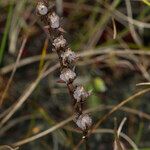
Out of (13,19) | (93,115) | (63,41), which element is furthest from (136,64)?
(63,41)

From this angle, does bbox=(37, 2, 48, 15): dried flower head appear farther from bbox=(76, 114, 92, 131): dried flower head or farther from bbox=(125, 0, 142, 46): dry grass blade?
bbox=(125, 0, 142, 46): dry grass blade

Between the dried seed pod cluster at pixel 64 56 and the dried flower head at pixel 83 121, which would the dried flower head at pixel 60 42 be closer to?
the dried seed pod cluster at pixel 64 56

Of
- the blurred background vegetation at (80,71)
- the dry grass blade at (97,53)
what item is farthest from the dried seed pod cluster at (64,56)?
the dry grass blade at (97,53)

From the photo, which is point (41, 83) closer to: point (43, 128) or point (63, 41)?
point (43, 128)

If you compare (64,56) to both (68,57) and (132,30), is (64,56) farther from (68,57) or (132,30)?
(132,30)

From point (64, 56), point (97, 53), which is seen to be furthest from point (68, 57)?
point (97, 53)

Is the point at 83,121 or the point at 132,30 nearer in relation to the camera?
the point at 83,121

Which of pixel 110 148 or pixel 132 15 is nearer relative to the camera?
pixel 110 148
